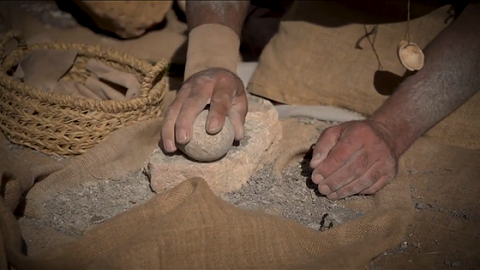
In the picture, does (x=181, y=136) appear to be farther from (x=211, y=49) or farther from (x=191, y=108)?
(x=211, y=49)

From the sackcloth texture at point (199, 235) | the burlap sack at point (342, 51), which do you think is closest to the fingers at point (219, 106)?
the sackcloth texture at point (199, 235)

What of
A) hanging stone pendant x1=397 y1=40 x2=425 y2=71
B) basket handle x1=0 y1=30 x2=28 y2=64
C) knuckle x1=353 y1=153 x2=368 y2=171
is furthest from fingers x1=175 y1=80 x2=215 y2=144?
basket handle x1=0 y1=30 x2=28 y2=64

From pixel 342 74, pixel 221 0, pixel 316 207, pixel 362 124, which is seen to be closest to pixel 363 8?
pixel 342 74

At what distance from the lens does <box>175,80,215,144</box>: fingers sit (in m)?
2.19

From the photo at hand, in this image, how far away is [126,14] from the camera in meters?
3.65

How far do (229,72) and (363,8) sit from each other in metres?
0.87

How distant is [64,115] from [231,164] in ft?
2.22

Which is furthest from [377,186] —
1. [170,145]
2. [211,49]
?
[211,49]

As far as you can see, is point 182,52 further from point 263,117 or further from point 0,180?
point 0,180

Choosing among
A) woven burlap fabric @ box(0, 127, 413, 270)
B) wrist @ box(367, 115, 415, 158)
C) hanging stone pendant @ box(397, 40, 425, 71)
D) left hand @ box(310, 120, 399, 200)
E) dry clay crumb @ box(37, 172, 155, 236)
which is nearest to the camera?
woven burlap fabric @ box(0, 127, 413, 270)

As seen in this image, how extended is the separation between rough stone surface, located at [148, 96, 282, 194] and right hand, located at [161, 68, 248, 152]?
2.6 inches

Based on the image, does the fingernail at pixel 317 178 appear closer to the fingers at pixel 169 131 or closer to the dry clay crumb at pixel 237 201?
the dry clay crumb at pixel 237 201

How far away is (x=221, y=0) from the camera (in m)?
2.88

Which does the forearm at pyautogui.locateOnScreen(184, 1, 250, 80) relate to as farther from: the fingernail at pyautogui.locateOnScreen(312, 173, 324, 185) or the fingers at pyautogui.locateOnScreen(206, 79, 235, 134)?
the fingernail at pyautogui.locateOnScreen(312, 173, 324, 185)
